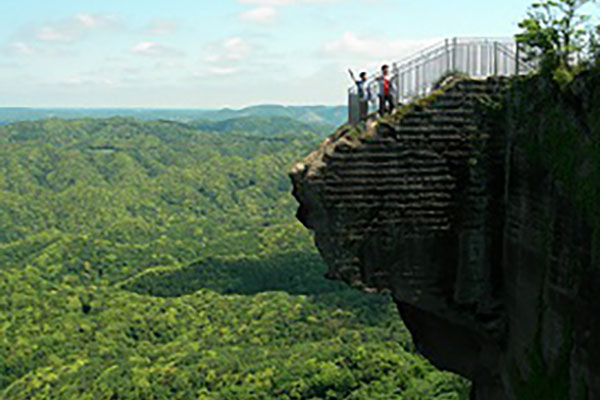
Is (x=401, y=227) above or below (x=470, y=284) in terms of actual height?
above

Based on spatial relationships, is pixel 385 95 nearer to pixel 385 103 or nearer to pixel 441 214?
pixel 385 103

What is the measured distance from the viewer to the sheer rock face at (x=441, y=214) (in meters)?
13.9

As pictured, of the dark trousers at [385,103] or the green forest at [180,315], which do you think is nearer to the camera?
the dark trousers at [385,103]

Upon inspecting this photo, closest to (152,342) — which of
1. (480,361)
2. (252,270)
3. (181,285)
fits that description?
(181,285)

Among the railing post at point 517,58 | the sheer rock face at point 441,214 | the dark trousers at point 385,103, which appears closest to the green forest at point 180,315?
the sheer rock face at point 441,214

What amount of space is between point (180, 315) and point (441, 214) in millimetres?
88637

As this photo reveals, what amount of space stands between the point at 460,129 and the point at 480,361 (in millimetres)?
5882

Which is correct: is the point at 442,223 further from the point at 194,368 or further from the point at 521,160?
the point at 194,368

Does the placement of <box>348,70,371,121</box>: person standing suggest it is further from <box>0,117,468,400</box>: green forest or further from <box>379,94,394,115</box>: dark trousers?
<box>0,117,468,400</box>: green forest

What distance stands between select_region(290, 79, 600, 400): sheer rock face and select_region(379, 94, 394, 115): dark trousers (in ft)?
3.18

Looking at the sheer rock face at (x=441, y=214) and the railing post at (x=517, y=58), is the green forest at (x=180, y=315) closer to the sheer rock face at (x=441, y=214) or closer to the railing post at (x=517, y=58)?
the sheer rock face at (x=441, y=214)

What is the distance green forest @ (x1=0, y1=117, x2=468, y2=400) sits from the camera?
206 ft

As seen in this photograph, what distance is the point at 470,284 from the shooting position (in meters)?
14.6

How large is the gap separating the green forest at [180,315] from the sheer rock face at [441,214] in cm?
1539
